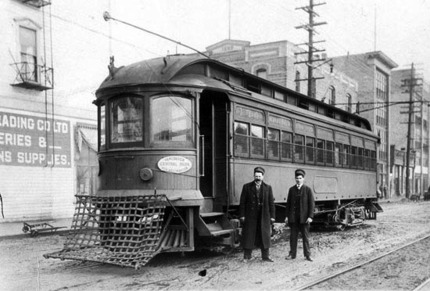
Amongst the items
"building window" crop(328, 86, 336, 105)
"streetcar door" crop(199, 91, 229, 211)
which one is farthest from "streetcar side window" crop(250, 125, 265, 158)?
"building window" crop(328, 86, 336, 105)

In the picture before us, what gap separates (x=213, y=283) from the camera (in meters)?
7.52

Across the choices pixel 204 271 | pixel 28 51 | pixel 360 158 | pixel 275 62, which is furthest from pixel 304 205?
pixel 275 62

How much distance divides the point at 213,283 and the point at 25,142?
12.4 metres

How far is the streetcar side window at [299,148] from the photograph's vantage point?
41.7ft

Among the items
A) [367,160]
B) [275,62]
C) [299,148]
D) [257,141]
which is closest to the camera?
[257,141]

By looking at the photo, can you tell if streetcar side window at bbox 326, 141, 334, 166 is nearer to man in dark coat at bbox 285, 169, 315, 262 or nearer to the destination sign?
man in dark coat at bbox 285, 169, 315, 262

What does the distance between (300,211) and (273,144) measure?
7.44ft

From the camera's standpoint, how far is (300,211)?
32.0ft

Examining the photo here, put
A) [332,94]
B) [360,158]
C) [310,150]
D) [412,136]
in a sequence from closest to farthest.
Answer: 1. [310,150]
2. [360,158]
3. [332,94]
4. [412,136]

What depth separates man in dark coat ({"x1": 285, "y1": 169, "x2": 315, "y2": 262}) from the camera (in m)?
9.73

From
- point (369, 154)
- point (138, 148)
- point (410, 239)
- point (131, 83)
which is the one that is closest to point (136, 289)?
point (138, 148)

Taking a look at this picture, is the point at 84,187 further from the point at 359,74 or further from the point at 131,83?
the point at 359,74

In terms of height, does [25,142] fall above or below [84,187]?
above

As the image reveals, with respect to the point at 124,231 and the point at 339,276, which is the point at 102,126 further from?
the point at 339,276
